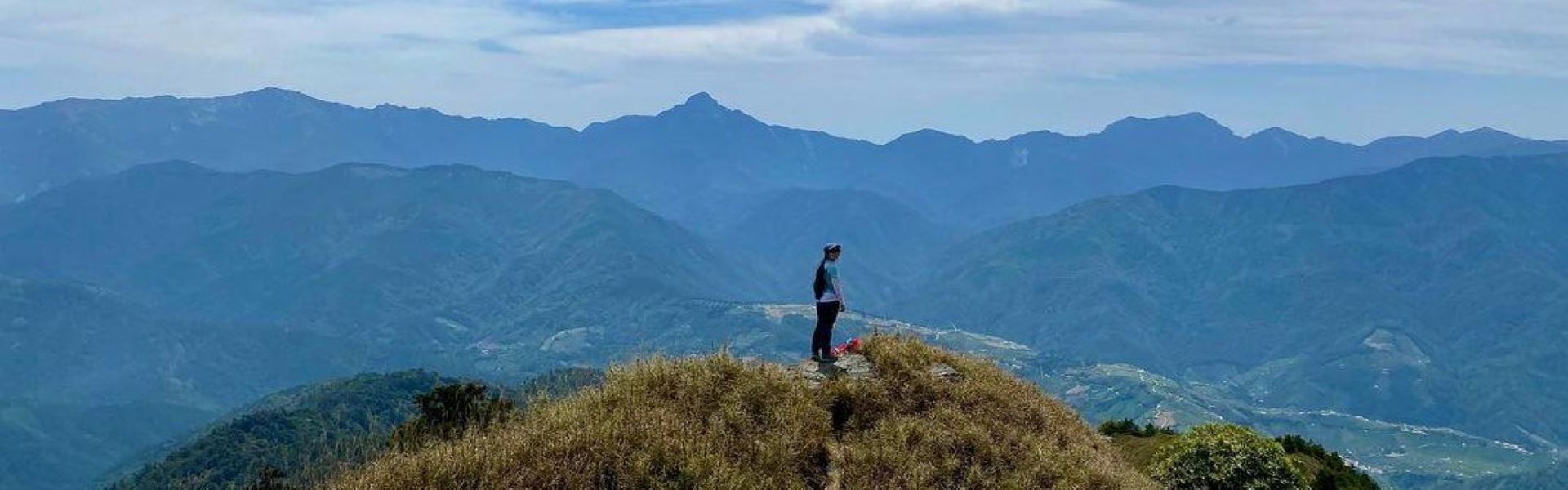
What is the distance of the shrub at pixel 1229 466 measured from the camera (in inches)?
840

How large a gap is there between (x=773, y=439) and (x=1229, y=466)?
10.6 meters

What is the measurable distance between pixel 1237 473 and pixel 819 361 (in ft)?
28.1

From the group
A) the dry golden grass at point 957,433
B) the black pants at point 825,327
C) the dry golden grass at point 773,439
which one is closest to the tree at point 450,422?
the dry golden grass at point 773,439

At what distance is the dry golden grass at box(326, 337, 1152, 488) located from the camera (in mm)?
13617

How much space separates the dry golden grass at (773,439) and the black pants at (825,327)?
93 cm

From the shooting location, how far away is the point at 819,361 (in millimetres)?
20312

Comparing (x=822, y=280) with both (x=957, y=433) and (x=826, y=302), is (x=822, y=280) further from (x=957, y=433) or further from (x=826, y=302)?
(x=957, y=433)

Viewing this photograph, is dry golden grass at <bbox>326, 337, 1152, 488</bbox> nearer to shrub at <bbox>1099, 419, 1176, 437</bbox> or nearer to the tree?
the tree

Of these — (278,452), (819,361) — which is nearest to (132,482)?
(278,452)

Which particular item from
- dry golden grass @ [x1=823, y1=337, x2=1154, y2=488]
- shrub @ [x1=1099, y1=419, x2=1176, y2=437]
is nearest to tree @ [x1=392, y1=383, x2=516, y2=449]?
dry golden grass @ [x1=823, y1=337, x2=1154, y2=488]

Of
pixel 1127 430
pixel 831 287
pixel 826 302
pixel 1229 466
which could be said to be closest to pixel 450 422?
pixel 826 302

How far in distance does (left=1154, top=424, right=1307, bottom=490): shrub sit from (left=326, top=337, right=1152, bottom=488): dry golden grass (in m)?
2.67

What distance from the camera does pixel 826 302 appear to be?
20.3m

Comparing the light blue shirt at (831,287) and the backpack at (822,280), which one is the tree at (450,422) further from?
the light blue shirt at (831,287)
